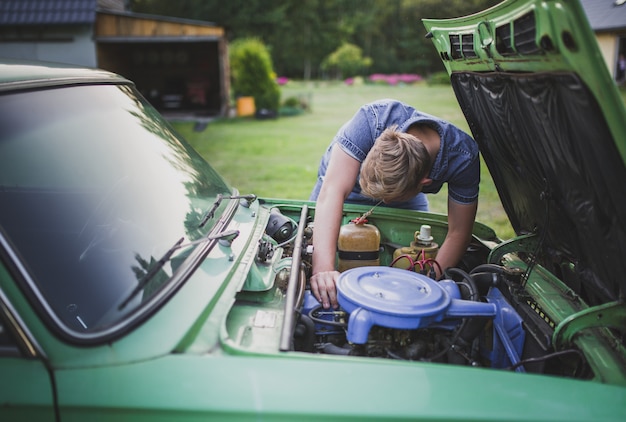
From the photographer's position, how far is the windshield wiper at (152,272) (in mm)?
1481

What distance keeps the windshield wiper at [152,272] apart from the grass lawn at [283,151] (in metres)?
4.76

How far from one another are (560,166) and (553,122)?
200 mm

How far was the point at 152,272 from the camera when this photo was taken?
1.59m

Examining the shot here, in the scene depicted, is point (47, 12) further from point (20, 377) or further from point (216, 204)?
point (20, 377)

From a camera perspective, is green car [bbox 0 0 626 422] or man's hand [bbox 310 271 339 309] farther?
man's hand [bbox 310 271 339 309]

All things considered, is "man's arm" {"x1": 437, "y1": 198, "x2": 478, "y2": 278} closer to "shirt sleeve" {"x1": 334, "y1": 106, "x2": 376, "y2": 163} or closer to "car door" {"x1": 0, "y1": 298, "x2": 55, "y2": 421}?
"shirt sleeve" {"x1": 334, "y1": 106, "x2": 376, "y2": 163}

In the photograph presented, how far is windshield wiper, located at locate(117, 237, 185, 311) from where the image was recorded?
1.48m

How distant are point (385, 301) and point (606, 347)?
0.72 metres

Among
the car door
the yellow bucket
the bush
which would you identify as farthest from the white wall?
the car door

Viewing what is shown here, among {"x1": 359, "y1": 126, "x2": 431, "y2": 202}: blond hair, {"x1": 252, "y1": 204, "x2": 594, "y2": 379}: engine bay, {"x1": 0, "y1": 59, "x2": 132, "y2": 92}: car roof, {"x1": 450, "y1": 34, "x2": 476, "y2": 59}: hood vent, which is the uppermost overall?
{"x1": 450, "y1": 34, "x2": 476, "y2": 59}: hood vent

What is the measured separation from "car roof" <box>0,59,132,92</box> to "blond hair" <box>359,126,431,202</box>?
1.23 metres

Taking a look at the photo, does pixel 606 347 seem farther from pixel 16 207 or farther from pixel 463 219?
pixel 16 207

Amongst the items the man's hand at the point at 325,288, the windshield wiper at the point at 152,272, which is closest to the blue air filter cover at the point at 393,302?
the man's hand at the point at 325,288

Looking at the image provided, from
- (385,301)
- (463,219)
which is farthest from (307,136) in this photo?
(385,301)
